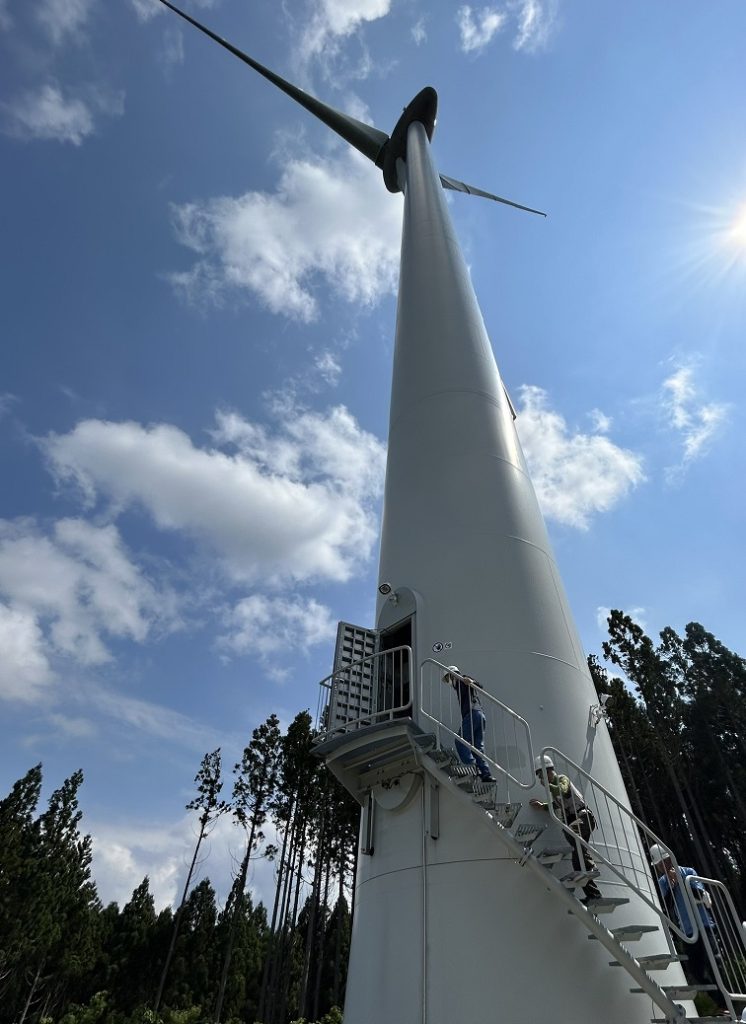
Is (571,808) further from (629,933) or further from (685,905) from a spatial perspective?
(685,905)

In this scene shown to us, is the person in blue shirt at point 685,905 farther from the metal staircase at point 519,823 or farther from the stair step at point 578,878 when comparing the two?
the stair step at point 578,878

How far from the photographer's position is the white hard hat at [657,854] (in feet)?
22.2

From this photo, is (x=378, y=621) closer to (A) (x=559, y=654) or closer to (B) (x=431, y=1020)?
(A) (x=559, y=654)

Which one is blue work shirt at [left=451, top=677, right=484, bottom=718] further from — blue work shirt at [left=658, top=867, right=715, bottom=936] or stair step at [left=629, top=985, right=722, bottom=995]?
stair step at [left=629, top=985, right=722, bottom=995]

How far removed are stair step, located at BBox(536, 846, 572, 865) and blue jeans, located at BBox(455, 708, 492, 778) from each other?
0.98 meters

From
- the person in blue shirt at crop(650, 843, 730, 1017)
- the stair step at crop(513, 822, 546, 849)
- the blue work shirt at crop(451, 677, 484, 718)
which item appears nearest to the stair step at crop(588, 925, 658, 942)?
the person in blue shirt at crop(650, 843, 730, 1017)

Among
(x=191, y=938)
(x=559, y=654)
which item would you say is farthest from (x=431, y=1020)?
(x=191, y=938)

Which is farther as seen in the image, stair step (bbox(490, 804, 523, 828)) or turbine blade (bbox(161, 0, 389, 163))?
turbine blade (bbox(161, 0, 389, 163))

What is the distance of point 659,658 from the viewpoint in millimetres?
35094

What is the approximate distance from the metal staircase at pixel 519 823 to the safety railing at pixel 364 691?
235mm

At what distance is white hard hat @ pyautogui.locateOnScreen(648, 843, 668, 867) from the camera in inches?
267

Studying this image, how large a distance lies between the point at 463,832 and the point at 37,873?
2664cm

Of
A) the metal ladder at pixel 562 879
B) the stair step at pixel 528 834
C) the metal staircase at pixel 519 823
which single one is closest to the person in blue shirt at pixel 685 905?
the metal staircase at pixel 519 823

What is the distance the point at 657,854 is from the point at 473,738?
2.52m
